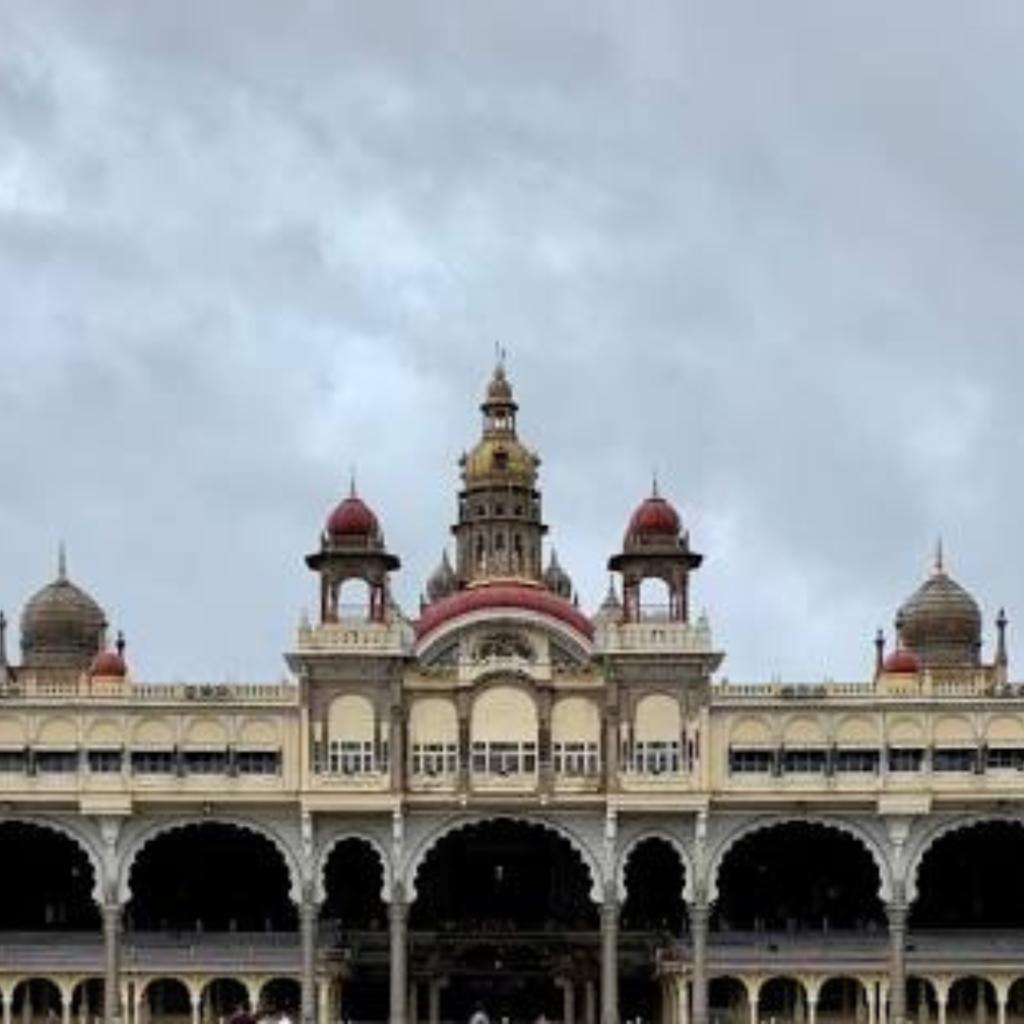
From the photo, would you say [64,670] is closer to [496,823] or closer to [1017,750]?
[496,823]

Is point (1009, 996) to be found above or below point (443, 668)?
below

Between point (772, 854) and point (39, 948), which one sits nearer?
point (39, 948)

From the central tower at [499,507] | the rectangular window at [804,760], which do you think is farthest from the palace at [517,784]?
the central tower at [499,507]

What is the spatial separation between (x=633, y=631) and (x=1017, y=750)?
460 inches

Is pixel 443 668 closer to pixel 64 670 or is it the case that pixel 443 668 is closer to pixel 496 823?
pixel 496 823

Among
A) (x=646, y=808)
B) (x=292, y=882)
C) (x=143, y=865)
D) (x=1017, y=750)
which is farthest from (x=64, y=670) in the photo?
(x=1017, y=750)

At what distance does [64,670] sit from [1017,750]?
104 ft

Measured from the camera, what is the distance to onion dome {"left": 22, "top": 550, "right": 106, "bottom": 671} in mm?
103500

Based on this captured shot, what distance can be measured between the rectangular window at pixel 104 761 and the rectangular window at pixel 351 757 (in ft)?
20.1

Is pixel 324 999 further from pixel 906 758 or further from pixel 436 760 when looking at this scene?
pixel 906 758

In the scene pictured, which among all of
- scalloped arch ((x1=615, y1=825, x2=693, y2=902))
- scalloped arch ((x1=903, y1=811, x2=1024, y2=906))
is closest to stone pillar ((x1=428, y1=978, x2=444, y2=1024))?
scalloped arch ((x1=615, y1=825, x2=693, y2=902))

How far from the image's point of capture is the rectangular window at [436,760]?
91188 mm

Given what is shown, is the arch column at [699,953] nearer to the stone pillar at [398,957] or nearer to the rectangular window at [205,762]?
the stone pillar at [398,957]

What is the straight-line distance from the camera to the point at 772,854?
99.2 meters
